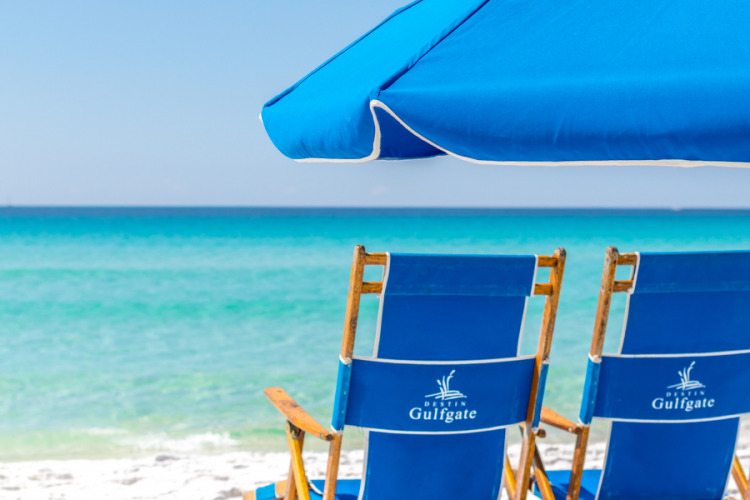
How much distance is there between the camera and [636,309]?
1.72 meters

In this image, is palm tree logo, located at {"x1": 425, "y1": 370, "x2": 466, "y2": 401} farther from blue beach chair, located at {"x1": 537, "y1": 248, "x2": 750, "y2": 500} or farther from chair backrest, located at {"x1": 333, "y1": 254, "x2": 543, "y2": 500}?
blue beach chair, located at {"x1": 537, "y1": 248, "x2": 750, "y2": 500}

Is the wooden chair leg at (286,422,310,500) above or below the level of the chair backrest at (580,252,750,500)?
below

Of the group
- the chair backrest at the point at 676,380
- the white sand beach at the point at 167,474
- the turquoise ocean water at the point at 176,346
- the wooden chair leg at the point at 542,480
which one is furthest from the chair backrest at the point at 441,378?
the turquoise ocean water at the point at 176,346

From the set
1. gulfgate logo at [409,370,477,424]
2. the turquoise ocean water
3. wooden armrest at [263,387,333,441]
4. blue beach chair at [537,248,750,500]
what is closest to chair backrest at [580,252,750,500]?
blue beach chair at [537,248,750,500]

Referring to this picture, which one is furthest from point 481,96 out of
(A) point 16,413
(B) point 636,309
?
(A) point 16,413

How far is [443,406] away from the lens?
5.65ft

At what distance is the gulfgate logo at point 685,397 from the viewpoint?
180cm

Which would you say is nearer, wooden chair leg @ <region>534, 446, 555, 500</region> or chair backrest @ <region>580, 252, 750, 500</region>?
chair backrest @ <region>580, 252, 750, 500</region>

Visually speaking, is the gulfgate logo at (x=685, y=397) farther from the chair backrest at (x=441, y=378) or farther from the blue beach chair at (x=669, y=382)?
the chair backrest at (x=441, y=378)

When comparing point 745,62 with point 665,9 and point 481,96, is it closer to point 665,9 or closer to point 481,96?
point 665,9

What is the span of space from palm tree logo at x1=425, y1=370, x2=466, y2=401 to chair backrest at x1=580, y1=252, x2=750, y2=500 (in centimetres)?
33

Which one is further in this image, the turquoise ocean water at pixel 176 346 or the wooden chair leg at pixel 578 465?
the turquoise ocean water at pixel 176 346

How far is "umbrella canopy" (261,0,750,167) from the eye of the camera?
86 centimetres

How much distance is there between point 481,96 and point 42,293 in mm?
12978
